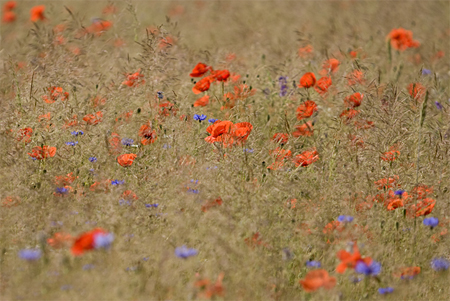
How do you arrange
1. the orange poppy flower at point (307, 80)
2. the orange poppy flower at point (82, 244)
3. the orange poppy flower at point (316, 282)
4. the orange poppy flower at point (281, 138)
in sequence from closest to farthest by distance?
the orange poppy flower at point (82, 244) → the orange poppy flower at point (316, 282) → the orange poppy flower at point (281, 138) → the orange poppy flower at point (307, 80)

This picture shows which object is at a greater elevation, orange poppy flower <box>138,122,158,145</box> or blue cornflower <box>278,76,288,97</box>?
orange poppy flower <box>138,122,158,145</box>

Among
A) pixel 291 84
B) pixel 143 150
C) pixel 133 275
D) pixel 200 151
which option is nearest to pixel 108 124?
pixel 143 150

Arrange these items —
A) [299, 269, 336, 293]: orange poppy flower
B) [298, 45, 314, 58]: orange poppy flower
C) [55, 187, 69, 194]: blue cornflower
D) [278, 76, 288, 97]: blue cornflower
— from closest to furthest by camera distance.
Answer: [299, 269, 336, 293]: orange poppy flower < [55, 187, 69, 194]: blue cornflower < [278, 76, 288, 97]: blue cornflower < [298, 45, 314, 58]: orange poppy flower

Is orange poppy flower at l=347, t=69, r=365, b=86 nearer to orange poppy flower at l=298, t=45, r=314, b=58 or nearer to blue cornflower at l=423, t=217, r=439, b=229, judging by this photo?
orange poppy flower at l=298, t=45, r=314, b=58

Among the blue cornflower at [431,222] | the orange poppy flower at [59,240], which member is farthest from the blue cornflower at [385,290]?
the orange poppy flower at [59,240]

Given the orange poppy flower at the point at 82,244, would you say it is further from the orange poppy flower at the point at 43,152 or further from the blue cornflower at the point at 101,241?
the orange poppy flower at the point at 43,152

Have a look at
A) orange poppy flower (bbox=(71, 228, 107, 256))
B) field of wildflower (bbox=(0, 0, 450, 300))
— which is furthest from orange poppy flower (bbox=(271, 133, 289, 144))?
orange poppy flower (bbox=(71, 228, 107, 256))

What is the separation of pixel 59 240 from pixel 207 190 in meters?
0.59

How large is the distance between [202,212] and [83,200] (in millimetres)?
533

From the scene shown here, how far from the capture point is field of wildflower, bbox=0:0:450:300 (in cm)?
174

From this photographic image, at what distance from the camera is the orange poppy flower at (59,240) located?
1.75 m

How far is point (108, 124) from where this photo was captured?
2516 mm

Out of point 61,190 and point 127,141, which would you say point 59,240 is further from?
point 127,141

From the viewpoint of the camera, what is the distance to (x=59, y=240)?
5.85 ft
